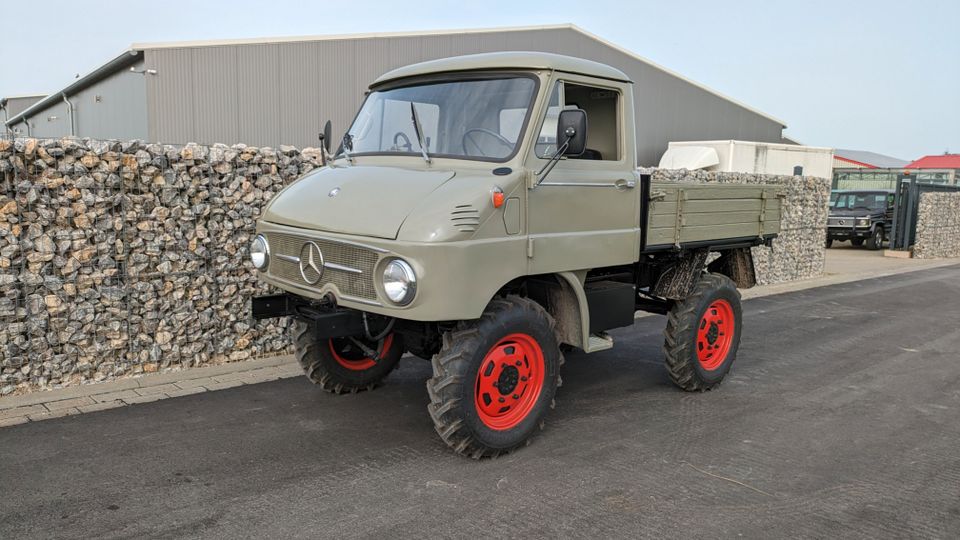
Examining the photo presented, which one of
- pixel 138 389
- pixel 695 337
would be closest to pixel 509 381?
pixel 695 337

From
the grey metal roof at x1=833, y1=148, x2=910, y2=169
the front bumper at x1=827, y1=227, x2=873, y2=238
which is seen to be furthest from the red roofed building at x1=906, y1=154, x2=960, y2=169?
the front bumper at x1=827, y1=227, x2=873, y2=238

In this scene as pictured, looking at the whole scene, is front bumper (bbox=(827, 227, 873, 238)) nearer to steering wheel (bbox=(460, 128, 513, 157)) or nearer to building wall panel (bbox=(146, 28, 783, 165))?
building wall panel (bbox=(146, 28, 783, 165))

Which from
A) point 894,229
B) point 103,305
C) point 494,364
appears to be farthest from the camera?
point 894,229

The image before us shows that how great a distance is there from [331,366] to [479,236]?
2.13 m

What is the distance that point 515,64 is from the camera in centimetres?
480

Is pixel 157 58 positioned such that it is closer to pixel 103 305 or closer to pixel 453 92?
pixel 103 305

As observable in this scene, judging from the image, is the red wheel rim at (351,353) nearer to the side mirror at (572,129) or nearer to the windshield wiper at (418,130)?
the windshield wiper at (418,130)

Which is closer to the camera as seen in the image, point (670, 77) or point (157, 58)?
point (157, 58)

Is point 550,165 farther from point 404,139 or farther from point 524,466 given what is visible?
point 524,466

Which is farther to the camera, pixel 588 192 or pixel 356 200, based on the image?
pixel 588 192

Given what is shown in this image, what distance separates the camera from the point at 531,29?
24797 millimetres

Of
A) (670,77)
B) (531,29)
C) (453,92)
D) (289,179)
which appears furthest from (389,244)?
(670,77)

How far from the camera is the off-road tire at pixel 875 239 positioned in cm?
2262

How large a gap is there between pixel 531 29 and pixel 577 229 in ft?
70.5
